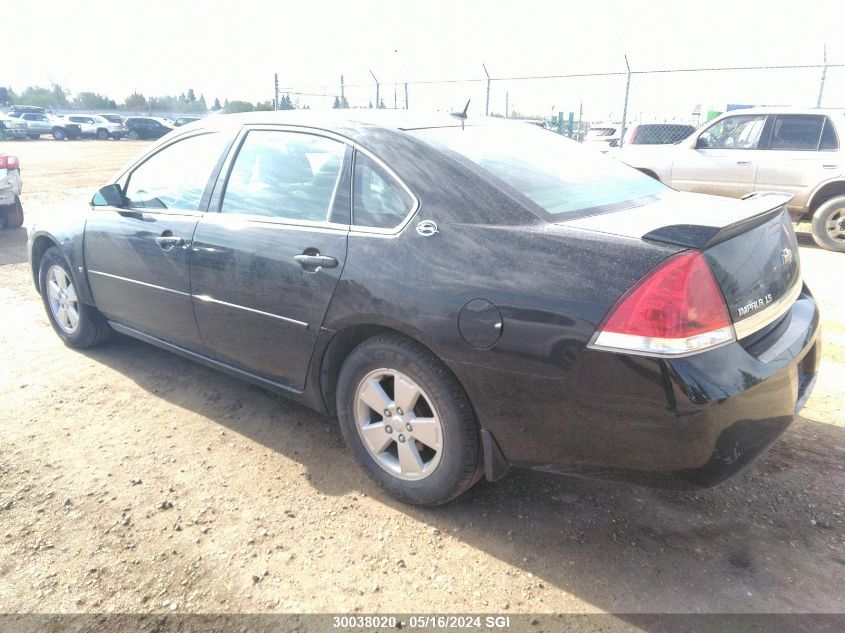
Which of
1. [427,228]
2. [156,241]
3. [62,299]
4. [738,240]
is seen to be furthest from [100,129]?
[738,240]

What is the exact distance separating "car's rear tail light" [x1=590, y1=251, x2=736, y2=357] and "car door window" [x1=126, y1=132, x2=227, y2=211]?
245 centimetres

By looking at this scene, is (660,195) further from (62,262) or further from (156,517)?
(62,262)

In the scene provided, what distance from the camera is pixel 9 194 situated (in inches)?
362

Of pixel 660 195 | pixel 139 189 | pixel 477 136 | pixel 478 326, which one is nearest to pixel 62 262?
pixel 139 189

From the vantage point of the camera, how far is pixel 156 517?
2.74 meters

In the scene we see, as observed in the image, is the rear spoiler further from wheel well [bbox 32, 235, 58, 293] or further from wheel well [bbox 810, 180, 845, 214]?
wheel well [bbox 810, 180, 845, 214]

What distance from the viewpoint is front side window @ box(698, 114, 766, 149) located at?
902 cm

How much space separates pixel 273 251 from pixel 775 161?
8.31 metres

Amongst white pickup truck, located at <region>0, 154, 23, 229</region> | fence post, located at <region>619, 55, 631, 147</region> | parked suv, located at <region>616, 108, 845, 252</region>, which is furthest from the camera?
fence post, located at <region>619, 55, 631, 147</region>

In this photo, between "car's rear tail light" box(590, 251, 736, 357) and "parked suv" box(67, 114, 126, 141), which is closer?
"car's rear tail light" box(590, 251, 736, 357)

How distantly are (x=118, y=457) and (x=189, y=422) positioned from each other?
0.45 meters

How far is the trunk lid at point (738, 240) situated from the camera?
2.12 m

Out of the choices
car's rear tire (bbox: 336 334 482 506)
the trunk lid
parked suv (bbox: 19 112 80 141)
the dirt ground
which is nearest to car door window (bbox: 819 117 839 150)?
the dirt ground

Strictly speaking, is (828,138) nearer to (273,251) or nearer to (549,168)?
(549,168)
